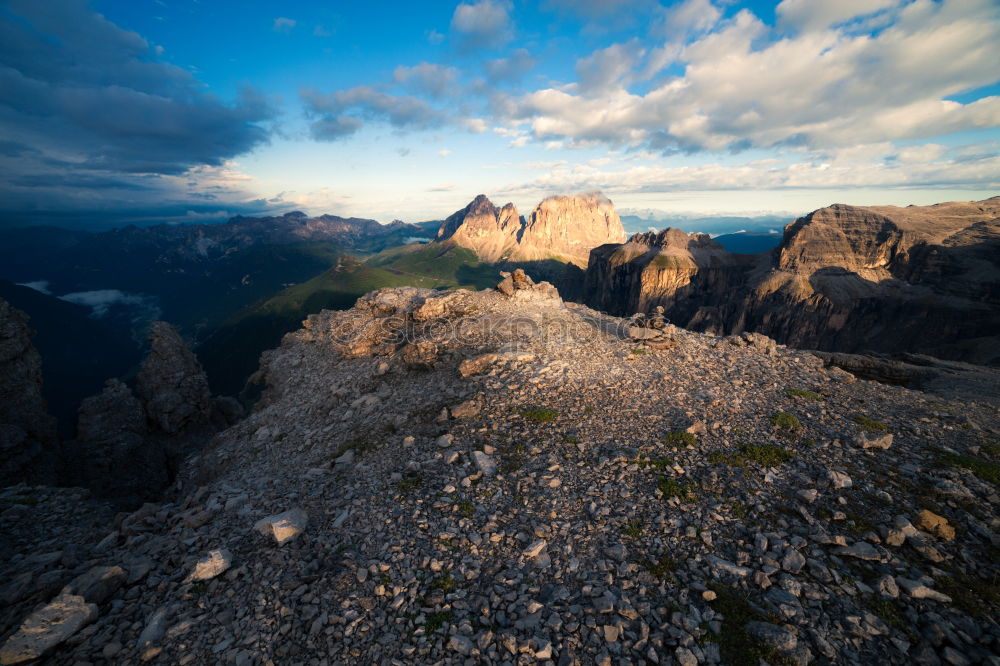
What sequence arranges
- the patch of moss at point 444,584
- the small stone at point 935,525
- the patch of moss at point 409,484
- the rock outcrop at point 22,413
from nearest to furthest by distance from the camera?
the patch of moss at point 444,584, the small stone at point 935,525, the patch of moss at point 409,484, the rock outcrop at point 22,413

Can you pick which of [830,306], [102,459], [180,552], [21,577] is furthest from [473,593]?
[830,306]

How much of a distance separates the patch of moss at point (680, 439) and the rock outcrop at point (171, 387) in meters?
41.5

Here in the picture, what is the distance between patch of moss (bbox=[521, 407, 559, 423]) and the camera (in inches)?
594

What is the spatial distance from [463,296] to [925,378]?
3859 centimetres

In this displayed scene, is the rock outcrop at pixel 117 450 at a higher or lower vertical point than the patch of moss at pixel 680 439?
lower

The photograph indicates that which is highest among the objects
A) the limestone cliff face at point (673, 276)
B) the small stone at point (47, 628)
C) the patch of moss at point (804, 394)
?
the patch of moss at point (804, 394)

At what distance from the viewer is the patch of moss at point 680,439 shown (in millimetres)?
13211

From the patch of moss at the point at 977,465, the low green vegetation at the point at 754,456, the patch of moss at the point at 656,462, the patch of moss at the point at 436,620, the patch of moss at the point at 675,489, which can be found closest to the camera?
the patch of moss at the point at 436,620

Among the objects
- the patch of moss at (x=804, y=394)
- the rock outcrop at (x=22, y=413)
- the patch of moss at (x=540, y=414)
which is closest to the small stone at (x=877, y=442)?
the patch of moss at (x=804, y=394)

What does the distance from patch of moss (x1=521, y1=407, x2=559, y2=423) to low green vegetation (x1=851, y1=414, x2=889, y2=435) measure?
1145 centimetres

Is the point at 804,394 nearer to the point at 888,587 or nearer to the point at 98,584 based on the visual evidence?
the point at 888,587

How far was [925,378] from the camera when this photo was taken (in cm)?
3091

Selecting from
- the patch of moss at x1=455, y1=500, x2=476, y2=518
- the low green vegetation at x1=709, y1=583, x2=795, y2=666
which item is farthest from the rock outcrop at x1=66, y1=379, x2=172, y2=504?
the low green vegetation at x1=709, y1=583, x2=795, y2=666

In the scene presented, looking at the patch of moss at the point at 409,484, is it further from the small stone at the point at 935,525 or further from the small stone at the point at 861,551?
the small stone at the point at 935,525
